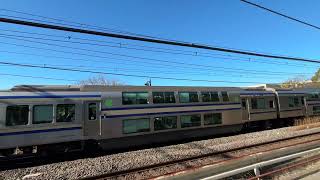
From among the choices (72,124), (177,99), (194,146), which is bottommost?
(194,146)

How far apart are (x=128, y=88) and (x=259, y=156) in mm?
10370

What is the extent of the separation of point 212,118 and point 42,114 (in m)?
11.6

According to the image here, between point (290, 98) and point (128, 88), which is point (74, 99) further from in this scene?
point (290, 98)

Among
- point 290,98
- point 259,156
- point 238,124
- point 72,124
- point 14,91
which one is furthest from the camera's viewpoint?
point 290,98

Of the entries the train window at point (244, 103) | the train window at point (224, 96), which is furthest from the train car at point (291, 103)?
the train window at point (224, 96)

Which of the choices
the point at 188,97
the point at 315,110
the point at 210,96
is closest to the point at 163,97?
the point at 188,97

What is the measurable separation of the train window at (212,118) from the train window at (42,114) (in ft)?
34.2

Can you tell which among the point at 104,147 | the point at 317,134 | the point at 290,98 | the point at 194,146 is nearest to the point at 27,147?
the point at 104,147

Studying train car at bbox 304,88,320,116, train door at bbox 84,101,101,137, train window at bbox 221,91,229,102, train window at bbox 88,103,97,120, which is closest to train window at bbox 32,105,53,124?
train door at bbox 84,101,101,137

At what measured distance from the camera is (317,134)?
19438 mm

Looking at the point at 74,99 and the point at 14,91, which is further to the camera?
Answer: the point at 74,99

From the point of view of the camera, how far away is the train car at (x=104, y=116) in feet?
44.5

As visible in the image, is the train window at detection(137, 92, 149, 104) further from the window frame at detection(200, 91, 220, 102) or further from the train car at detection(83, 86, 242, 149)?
the window frame at detection(200, 91, 220, 102)

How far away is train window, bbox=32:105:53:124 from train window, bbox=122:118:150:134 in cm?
408
